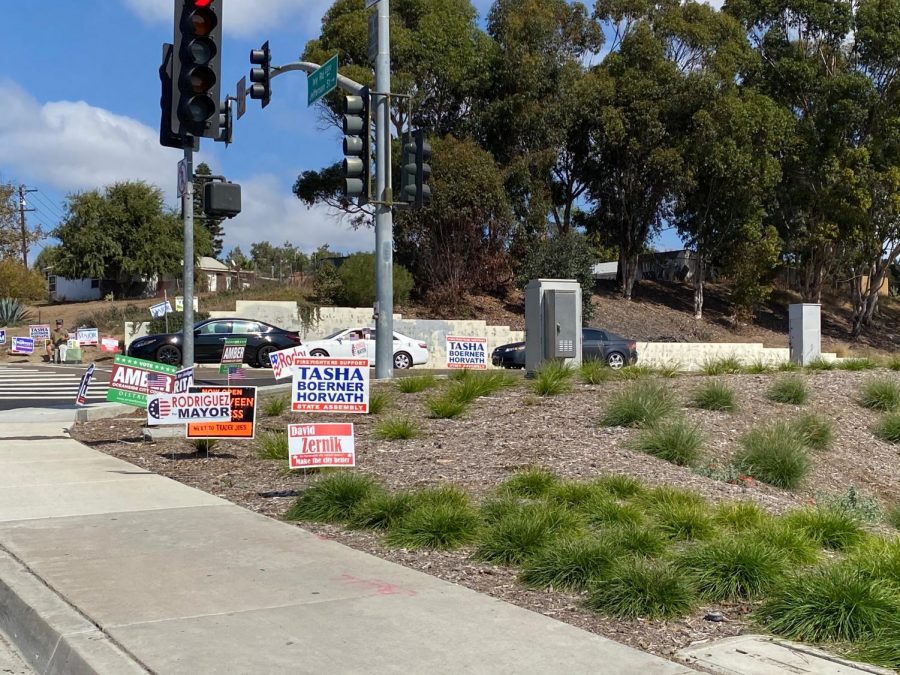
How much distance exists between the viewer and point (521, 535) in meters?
7.16

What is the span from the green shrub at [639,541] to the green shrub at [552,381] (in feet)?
22.1

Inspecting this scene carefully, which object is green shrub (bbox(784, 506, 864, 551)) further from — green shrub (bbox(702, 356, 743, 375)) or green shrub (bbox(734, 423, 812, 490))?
green shrub (bbox(702, 356, 743, 375))

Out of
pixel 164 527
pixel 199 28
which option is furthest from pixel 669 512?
pixel 199 28

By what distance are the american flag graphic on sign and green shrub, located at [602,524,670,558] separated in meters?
8.21

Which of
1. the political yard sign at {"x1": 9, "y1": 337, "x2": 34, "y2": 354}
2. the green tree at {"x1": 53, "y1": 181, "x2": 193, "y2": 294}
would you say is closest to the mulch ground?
the political yard sign at {"x1": 9, "y1": 337, "x2": 34, "y2": 354}

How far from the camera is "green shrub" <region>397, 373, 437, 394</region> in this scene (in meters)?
14.8

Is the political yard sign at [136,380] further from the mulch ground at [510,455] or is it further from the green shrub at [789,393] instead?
the green shrub at [789,393]

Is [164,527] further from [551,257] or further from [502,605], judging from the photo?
[551,257]

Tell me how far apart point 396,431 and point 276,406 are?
9.94 ft

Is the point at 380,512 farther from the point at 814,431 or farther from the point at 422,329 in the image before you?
the point at 422,329

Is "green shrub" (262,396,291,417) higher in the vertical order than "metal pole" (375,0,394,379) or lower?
lower

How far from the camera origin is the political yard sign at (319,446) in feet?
32.1

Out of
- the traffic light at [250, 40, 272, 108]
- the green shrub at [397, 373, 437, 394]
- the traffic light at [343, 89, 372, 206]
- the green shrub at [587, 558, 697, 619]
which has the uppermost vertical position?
the traffic light at [250, 40, 272, 108]

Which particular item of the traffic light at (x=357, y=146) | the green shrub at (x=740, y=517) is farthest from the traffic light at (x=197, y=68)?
the green shrub at (x=740, y=517)
